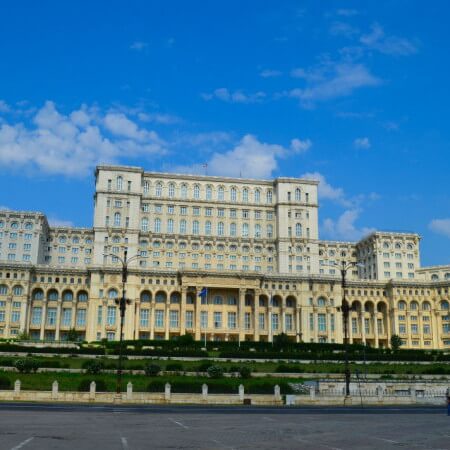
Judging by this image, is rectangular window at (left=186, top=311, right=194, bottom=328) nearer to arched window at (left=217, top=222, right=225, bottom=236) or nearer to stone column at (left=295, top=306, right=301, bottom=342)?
stone column at (left=295, top=306, right=301, bottom=342)

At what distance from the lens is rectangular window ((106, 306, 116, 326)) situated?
363 ft

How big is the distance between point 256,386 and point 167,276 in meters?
68.4

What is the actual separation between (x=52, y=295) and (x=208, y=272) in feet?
105

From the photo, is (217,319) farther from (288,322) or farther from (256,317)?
Result: (288,322)

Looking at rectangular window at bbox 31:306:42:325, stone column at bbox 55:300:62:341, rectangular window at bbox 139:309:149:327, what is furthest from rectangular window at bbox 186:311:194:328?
rectangular window at bbox 31:306:42:325

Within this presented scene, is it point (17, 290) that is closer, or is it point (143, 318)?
point (17, 290)

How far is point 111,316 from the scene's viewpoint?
11088 cm

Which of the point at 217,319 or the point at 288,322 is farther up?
the point at 217,319

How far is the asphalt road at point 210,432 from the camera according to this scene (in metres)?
19.7

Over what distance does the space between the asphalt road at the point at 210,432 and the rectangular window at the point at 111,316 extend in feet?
259

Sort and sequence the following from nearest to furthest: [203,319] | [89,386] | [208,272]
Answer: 1. [89,386]
2. [203,319]
3. [208,272]

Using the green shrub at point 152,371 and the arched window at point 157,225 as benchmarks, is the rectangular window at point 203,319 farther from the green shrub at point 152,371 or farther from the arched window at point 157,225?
the green shrub at point 152,371

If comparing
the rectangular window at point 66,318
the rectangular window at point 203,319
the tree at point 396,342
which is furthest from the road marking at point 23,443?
the rectangular window at point 66,318

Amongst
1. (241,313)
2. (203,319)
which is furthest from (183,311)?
(241,313)
